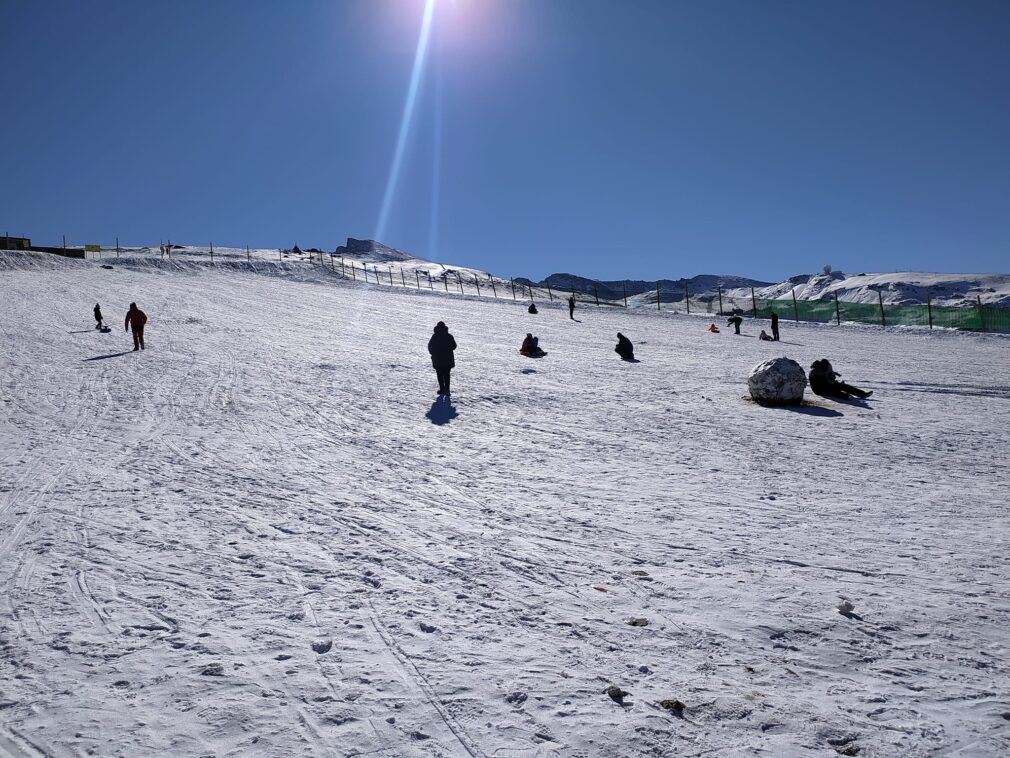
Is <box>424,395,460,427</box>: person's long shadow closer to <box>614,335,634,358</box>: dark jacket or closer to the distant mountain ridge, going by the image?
<box>614,335,634,358</box>: dark jacket

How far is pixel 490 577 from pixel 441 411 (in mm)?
7457

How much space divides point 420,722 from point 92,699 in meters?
1.88

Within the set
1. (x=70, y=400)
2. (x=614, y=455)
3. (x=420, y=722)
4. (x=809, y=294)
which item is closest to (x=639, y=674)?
(x=420, y=722)

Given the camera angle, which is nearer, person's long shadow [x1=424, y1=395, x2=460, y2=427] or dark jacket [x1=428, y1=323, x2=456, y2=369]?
person's long shadow [x1=424, y1=395, x2=460, y2=427]

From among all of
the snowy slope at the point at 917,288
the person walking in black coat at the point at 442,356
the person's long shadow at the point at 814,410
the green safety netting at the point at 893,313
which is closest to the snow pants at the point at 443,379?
the person walking in black coat at the point at 442,356

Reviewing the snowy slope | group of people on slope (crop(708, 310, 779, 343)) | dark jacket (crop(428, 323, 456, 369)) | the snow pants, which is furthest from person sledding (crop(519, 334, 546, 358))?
the snowy slope

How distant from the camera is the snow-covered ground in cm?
356

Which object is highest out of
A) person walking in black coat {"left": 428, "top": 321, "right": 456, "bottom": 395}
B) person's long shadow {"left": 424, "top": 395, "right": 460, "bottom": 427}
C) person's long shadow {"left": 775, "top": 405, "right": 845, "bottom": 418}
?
person walking in black coat {"left": 428, "top": 321, "right": 456, "bottom": 395}

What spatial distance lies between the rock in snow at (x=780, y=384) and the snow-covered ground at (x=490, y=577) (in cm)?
97

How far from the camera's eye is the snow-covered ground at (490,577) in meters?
3.56

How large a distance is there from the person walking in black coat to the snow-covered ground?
1073 mm

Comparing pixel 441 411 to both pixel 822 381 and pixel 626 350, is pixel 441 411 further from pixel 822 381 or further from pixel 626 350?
pixel 626 350

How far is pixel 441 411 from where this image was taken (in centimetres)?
1259

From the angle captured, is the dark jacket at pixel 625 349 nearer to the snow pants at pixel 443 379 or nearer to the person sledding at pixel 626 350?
the person sledding at pixel 626 350
